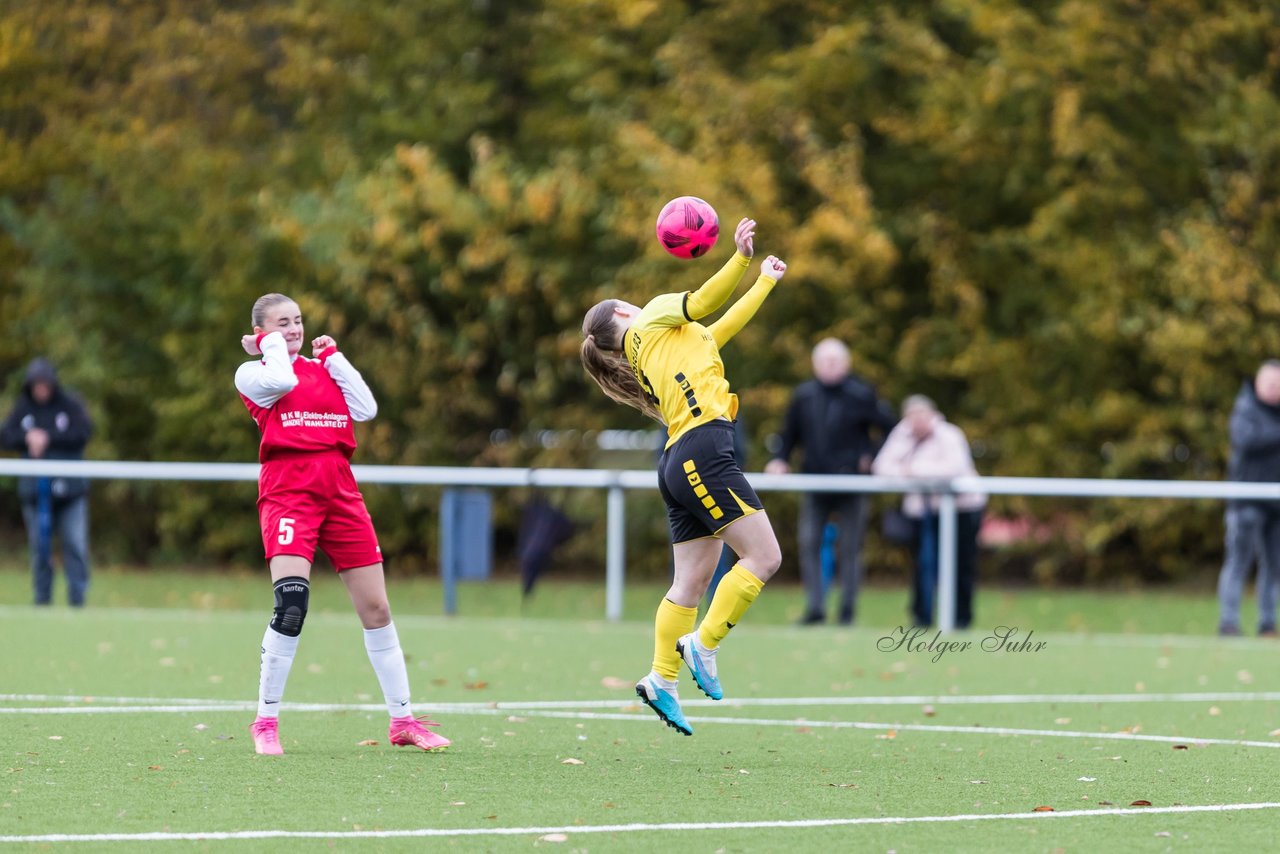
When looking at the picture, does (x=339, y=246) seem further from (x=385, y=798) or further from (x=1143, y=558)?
(x=385, y=798)

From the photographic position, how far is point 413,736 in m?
8.45

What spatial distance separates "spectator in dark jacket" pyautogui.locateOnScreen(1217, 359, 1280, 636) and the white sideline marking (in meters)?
9.02

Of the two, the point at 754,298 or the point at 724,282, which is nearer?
the point at 724,282

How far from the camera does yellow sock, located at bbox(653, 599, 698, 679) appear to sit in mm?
8352

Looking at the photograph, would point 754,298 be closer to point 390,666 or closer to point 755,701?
point 390,666

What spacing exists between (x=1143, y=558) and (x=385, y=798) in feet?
52.9

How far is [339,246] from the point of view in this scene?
73.5 ft

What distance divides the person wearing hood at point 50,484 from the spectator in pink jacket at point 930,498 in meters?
6.83

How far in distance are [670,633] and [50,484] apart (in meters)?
10.4

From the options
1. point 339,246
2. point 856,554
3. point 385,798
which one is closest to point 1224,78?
point 856,554

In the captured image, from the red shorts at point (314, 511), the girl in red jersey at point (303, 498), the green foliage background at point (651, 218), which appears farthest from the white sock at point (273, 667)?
the green foliage background at point (651, 218)

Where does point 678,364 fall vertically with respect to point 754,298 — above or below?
below

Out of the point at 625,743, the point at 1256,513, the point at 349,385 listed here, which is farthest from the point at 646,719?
the point at 1256,513

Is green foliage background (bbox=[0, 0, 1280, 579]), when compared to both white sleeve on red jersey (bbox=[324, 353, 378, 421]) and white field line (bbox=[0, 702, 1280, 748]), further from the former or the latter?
white sleeve on red jersey (bbox=[324, 353, 378, 421])
